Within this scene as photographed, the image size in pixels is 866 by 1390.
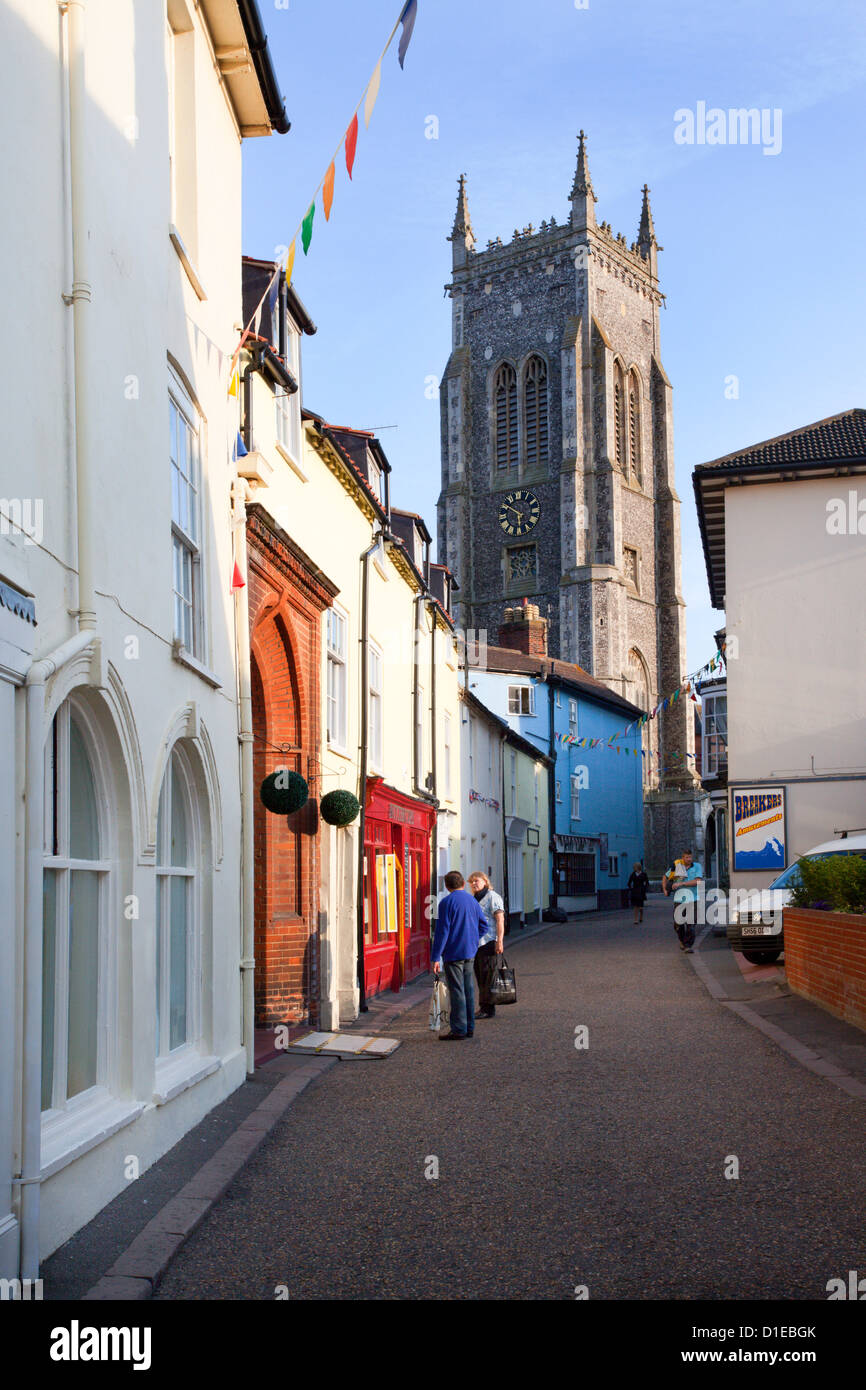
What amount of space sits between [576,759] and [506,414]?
30.1 metres

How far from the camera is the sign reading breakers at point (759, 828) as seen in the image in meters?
23.8

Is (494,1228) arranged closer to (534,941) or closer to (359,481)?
(359,481)

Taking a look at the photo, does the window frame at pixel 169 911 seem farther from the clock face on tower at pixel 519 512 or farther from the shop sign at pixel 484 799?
the clock face on tower at pixel 519 512

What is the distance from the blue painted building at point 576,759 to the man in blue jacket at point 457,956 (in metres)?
28.4

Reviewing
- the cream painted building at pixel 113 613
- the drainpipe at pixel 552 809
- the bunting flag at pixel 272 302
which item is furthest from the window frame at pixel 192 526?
the drainpipe at pixel 552 809

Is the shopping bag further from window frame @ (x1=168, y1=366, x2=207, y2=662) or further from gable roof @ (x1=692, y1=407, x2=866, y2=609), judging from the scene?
gable roof @ (x1=692, y1=407, x2=866, y2=609)

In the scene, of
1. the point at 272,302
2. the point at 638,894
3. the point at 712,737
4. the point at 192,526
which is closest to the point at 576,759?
the point at 712,737

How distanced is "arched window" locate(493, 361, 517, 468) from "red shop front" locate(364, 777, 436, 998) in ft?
174

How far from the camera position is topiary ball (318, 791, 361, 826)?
13305 millimetres

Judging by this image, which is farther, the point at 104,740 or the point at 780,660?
the point at 780,660

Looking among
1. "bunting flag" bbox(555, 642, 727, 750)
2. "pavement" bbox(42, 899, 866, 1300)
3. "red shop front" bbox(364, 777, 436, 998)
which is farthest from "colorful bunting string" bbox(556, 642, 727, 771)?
"pavement" bbox(42, 899, 866, 1300)

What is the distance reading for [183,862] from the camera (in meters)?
8.52

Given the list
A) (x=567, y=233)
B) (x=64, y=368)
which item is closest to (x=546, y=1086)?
(x=64, y=368)

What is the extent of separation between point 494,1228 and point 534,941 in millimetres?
23883
